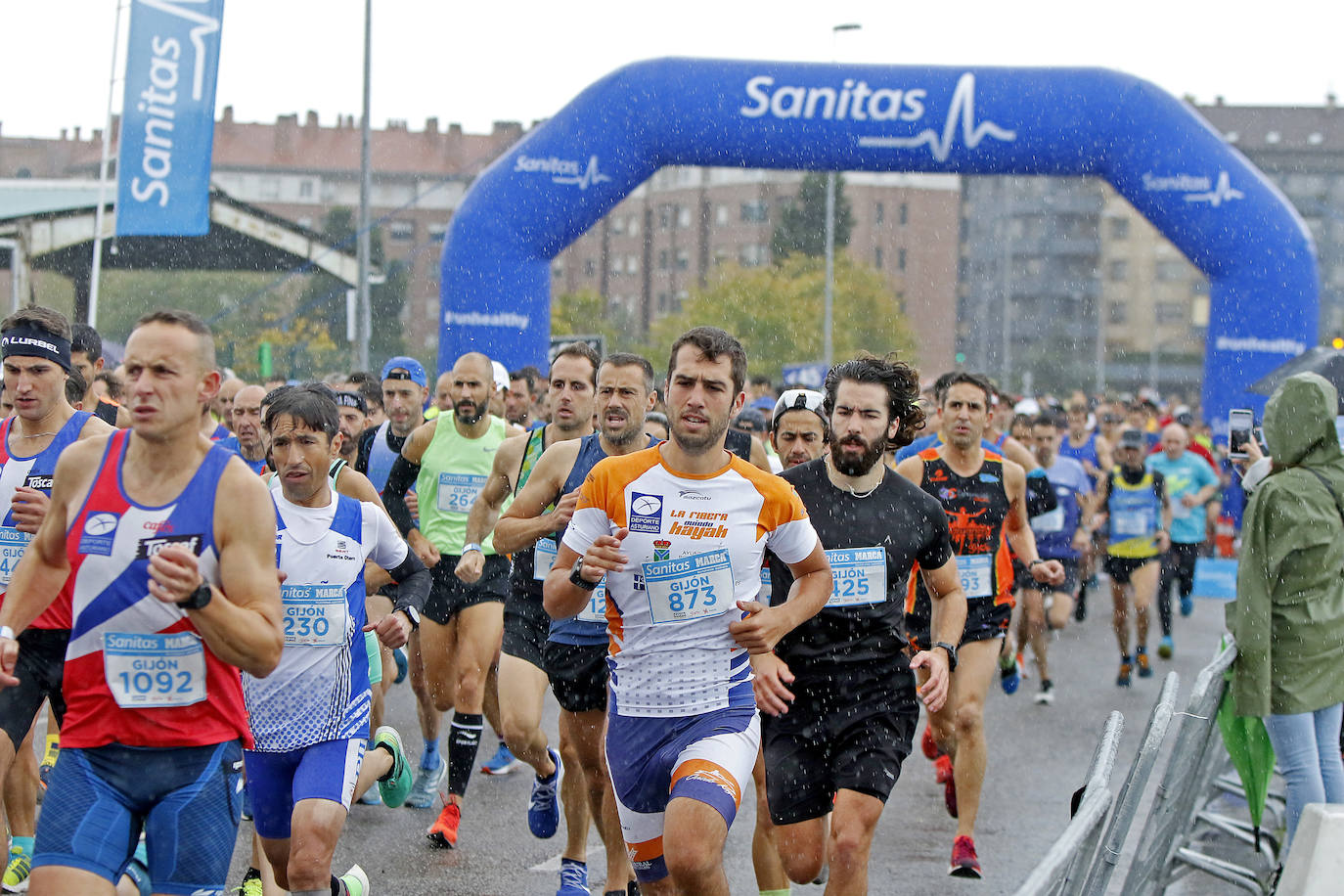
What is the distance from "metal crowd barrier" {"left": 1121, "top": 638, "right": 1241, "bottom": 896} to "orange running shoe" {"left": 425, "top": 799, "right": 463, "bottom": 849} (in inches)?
119

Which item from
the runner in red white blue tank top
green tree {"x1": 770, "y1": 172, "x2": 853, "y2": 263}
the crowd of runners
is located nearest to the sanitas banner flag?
the crowd of runners

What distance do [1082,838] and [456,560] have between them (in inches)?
205

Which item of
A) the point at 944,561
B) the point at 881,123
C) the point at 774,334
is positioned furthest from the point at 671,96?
the point at 774,334

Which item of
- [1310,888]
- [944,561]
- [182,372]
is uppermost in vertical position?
[182,372]

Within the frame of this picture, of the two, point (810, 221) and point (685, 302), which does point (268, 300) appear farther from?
point (810, 221)

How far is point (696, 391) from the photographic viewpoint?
14.5ft

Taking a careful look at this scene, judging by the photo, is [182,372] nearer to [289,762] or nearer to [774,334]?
[289,762]

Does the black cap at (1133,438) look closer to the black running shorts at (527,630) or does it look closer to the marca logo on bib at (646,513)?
the black running shorts at (527,630)

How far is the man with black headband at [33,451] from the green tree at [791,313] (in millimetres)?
54018

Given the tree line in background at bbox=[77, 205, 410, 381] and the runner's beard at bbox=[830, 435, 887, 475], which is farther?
the tree line in background at bbox=[77, 205, 410, 381]

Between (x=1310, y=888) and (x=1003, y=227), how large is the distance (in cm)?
9982

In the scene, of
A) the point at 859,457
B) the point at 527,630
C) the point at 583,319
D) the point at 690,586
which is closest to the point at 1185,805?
the point at 859,457

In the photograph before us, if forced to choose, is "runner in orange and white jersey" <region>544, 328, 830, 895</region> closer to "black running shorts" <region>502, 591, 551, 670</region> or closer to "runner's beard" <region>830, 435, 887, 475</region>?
"runner's beard" <region>830, 435, 887, 475</region>

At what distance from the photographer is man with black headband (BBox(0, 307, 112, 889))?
5.09m
